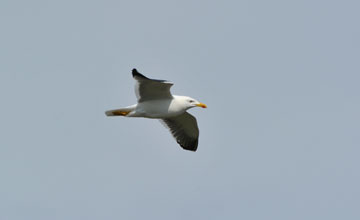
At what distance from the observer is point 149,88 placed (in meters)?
21.7

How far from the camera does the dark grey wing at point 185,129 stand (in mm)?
24078

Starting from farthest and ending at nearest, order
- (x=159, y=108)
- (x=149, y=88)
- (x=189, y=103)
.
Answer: (x=189, y=103)
(x=159, y=108)
(x=149, y=88)

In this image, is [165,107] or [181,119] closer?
[165,107]

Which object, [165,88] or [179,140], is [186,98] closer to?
[165,88]

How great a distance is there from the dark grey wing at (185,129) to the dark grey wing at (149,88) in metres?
1.99

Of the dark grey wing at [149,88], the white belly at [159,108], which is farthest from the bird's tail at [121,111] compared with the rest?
the dark grey wing at [149,88]

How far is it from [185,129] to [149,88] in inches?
123

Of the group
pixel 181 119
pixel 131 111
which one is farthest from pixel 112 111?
pixel 181 119

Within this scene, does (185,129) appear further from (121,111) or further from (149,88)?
(149,88)

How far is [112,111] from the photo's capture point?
2273cm

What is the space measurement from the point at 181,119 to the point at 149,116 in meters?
1.95

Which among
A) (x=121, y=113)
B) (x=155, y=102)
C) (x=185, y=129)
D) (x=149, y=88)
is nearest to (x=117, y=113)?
(x=121, y=113)

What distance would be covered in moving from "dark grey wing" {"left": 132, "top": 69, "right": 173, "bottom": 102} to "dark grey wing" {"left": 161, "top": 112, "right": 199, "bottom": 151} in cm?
199

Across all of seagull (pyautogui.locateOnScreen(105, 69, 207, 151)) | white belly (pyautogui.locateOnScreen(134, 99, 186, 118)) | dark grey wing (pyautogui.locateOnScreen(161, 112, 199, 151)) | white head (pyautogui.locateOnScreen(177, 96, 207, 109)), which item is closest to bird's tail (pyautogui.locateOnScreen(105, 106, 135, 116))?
seagull (pyautogui.locateOnScreen(105, 69, 207, 151))
